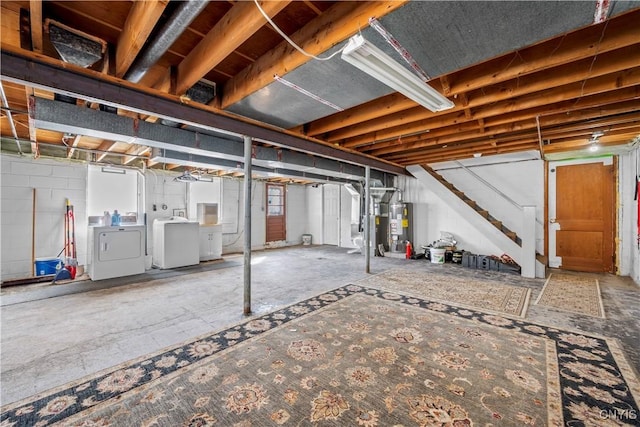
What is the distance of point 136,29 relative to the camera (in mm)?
1531

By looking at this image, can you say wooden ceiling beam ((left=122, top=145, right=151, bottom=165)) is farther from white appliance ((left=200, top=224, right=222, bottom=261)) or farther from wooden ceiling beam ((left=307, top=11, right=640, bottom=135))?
wooden ceiling beam ((left=307, top=11, right=640, bottom=135))

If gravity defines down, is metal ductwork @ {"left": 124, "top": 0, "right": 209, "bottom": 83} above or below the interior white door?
→ above

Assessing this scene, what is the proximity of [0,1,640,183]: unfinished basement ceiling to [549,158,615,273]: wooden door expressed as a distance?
2234 mm

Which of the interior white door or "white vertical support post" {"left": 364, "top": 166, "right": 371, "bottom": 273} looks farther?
the interior white door

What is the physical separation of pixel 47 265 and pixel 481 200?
29.5 feet

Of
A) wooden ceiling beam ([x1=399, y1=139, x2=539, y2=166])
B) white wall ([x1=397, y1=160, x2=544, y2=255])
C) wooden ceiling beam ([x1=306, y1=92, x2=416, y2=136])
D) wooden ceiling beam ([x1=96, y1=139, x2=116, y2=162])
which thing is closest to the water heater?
white wall ([x1=397, y1=160, x2=544, y2=255])

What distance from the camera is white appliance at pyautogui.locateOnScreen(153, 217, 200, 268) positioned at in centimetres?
543

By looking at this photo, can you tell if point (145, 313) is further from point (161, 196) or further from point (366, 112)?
point (161, 196)

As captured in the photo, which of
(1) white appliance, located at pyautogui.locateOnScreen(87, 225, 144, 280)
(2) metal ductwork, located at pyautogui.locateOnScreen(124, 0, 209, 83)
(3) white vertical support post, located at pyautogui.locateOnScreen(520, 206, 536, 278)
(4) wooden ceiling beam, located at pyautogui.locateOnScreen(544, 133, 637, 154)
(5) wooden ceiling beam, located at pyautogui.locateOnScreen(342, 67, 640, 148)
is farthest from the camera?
(3) white vertical support post, located at pyautogui.locateOnScreen(520, 206, 536, 278)

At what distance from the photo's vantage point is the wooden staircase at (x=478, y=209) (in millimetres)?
5467

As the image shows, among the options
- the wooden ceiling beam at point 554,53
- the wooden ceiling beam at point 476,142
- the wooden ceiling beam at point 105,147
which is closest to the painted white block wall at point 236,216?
the wooden ceiling beam at point 105,147

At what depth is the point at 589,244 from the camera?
5.09 meters

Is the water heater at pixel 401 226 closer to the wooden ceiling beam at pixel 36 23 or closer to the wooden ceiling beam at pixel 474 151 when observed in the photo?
the wooden ceiling beam at pixel 474 151

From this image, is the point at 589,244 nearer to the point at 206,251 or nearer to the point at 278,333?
the point at 278,333
